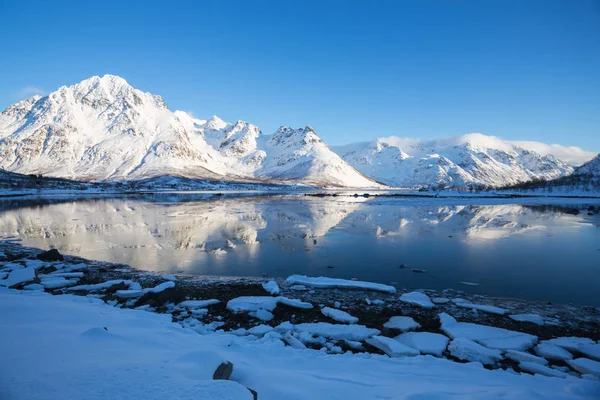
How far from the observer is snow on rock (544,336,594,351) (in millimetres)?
7237

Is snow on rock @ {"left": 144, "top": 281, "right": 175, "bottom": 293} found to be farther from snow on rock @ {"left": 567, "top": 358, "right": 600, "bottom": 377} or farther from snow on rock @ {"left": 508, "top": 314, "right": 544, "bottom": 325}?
snow on rock @ {"left": 567, "top": 358, "right": 600, "bottom": 377}

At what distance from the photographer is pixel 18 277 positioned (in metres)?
11.2

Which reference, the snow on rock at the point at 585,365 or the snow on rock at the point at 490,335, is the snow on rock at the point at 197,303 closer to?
the snow on rock at the point at 490,335

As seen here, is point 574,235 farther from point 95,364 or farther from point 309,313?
point 95,364

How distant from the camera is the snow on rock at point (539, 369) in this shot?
6059mm

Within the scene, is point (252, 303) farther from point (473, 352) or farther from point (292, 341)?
point (473, 352)

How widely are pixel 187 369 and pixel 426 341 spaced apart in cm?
540

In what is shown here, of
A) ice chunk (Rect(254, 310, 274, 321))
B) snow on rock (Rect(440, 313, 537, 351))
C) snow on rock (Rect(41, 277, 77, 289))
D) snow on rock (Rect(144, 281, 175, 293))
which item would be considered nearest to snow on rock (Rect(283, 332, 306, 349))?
ice chunk (Rect(254, 310, 274, 321))

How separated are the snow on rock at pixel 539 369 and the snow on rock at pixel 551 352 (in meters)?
0.75

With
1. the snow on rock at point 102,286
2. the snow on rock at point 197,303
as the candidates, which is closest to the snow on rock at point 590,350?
the snow on rock at point 197,303

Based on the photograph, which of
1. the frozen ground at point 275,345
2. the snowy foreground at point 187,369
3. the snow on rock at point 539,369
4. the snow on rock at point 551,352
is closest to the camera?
the snowy foreground at point 187,369

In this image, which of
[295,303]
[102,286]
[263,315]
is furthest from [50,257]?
[295,303]

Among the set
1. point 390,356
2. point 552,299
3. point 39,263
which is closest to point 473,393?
point 390,356

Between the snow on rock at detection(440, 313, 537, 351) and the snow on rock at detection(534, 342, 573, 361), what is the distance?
0.64 ft
